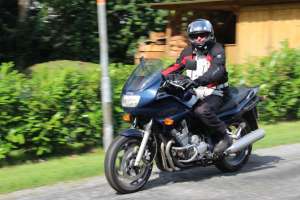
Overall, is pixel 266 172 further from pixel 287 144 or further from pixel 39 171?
pixel 39 171

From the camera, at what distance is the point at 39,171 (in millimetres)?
8164

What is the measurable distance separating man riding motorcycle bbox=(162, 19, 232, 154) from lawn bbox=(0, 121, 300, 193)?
5.37ft

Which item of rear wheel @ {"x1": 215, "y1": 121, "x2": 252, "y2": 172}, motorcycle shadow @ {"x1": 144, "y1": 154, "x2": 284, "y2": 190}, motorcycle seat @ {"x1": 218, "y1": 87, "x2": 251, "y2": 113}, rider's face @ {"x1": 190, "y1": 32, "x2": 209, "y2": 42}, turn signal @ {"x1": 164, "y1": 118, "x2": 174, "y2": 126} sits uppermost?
rider's face @ {"x1": 190, "y1": 32, "x2": 209, "y2": 42}

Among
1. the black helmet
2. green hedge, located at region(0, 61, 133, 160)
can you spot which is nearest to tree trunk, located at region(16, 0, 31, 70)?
green hedge, located at region(0, 61, 133, 160)

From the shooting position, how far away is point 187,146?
7.32 metres

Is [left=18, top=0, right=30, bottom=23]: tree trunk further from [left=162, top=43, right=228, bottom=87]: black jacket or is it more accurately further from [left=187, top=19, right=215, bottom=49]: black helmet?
[left=187, top=19, right=215, bottom=49]: black helmet

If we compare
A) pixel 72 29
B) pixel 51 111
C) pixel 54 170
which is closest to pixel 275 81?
pixel 51 111

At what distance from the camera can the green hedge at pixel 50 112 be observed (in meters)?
8.73

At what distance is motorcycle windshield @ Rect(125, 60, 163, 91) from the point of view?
690cm

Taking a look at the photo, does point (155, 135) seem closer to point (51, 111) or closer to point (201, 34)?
point (201, 34)

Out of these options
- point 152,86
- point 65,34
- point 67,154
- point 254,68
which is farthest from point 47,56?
point 152,86

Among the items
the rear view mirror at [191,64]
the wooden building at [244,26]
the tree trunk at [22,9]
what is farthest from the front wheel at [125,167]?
the tree trunk at [22,9]

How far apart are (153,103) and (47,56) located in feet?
41.0

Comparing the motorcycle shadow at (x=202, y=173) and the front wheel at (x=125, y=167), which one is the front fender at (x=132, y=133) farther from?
the motorcycle shadow at (x=202, y=173)
